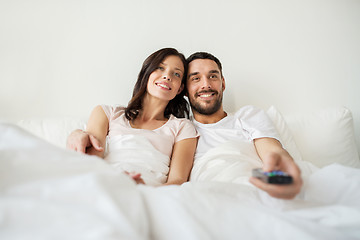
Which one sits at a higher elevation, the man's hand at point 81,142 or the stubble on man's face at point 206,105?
the stubble on man's face at point 206,105

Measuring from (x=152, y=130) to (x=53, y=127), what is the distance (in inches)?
20.5

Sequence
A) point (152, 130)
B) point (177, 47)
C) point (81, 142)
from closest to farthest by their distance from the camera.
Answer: point (81, 142), point (152, 130), point (177, 47)

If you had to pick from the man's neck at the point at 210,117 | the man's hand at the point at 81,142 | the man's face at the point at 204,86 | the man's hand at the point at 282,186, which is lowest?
the man's hand at the point at 81,142

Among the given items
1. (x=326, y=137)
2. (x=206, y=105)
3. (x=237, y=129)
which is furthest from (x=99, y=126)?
(x=326, y=137)

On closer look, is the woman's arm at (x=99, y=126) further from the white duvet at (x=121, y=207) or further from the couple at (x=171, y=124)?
the white duvet at (x=121, y=207)

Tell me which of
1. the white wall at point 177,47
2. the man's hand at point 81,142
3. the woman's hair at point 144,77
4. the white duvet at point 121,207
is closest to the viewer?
the white duvet at point 121,207

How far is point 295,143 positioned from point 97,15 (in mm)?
1537

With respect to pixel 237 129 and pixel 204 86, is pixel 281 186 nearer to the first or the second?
pixel 237 129

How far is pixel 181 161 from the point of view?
3.41ft

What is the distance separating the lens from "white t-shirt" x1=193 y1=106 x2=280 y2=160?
43.8 inches

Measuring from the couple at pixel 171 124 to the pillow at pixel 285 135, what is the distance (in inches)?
4.0

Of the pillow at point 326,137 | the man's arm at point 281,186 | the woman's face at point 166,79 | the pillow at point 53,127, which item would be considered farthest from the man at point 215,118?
the pillow at point 53,127

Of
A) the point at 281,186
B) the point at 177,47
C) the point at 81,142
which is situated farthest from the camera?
the point at 177,47

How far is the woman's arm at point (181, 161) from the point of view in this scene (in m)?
0.97
